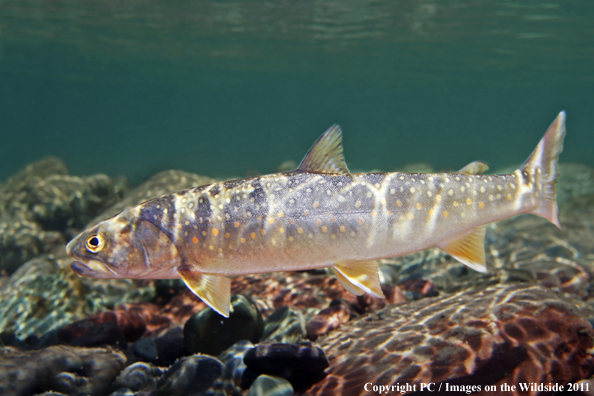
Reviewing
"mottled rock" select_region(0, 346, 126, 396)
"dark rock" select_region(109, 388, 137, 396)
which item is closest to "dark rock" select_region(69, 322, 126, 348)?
"mottled rock" select_region(0, 346, 126, 396)

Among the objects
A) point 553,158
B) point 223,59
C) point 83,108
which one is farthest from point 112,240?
point 83,108

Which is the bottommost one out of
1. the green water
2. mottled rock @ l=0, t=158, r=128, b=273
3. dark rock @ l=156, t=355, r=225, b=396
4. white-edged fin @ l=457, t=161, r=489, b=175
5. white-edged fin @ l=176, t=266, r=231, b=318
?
mottled rock @ l=0, t=158, r=128, b=273

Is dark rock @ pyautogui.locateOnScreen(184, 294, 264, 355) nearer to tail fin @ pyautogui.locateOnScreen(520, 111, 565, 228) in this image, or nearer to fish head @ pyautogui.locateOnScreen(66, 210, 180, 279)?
fish head @ pyautogui.locateOnScreen(66, 210, 180, 279)

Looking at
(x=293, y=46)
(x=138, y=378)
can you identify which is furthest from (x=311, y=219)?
(x=293, y=46)

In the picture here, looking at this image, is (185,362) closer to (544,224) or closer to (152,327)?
(152,327)

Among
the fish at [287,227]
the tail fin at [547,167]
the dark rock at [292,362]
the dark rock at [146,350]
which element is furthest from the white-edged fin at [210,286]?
the tail fin at [547,167]

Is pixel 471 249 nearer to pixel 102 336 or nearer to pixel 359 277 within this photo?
pixel 359 277
